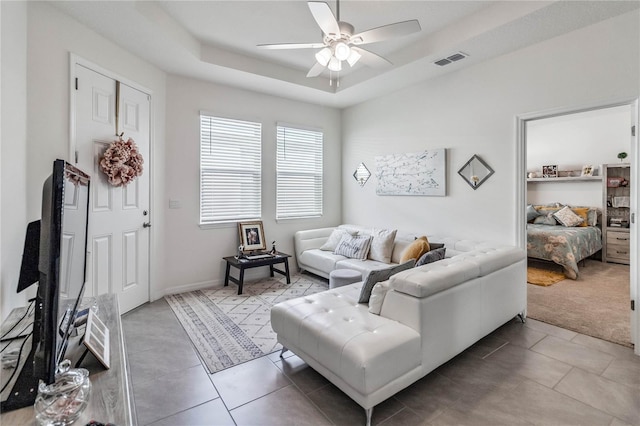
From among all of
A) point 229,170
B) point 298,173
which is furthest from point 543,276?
point 229,170

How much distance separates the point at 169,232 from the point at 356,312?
9.71 ft

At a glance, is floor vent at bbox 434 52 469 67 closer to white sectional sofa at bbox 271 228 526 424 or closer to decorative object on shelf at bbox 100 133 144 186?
white sectional sofa at bbox 271 228 526 424

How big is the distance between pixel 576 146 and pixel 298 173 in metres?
5.94

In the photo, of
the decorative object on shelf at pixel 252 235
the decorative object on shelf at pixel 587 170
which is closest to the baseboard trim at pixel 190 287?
the decorative object on shelf at pixel 252 235

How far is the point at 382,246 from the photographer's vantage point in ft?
13.8

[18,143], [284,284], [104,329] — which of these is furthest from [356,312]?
[18,143]

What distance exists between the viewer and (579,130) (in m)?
6.55

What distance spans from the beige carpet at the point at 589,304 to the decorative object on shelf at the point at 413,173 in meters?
1.77

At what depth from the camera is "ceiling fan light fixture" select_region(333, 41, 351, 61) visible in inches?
98.8

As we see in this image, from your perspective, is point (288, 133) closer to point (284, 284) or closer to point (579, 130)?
point (284, 284)

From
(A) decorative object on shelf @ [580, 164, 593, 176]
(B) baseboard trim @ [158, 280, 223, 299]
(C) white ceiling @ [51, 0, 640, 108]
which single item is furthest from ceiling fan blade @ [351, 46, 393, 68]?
(A) decorative object on shelf @ [580, 164, 593, 176]

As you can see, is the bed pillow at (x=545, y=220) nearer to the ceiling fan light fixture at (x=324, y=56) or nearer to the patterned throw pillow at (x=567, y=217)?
the patterned throw pillow at (x=567, y=217)

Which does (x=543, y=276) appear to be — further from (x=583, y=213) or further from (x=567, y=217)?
(x=583, y=213)

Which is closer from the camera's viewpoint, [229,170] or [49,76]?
[49,76]
